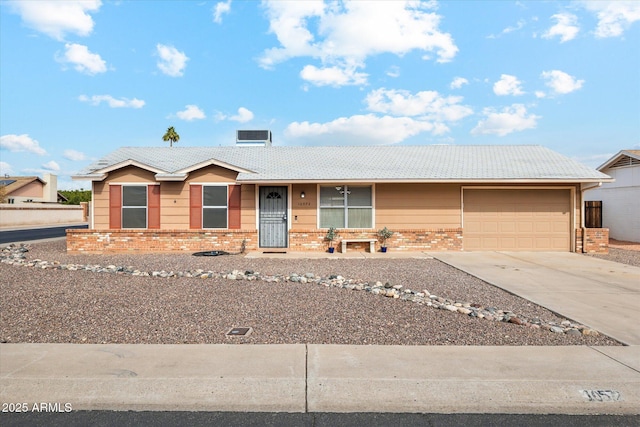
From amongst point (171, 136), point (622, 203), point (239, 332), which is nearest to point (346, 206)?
point (239, 332)

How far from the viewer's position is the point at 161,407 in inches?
133

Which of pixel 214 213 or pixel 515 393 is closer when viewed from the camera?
pixel 515 393

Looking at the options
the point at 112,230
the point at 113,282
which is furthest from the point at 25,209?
the point at 113,282

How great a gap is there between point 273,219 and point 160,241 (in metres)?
3.98

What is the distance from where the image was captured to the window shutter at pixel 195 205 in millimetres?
14297

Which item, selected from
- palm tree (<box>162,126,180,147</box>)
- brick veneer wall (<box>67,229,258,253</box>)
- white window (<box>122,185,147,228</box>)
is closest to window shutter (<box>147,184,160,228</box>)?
white window (<box>122,185,147,228</box>)

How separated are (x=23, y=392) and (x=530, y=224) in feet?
49.4

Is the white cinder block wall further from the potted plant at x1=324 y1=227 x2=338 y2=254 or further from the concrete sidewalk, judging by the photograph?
the concrete sidewalk

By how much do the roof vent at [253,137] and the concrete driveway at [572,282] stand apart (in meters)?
10.8

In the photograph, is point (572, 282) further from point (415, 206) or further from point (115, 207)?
point (115, 207)

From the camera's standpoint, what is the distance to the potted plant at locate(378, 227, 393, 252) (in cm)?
1388

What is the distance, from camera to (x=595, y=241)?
46.3 ft

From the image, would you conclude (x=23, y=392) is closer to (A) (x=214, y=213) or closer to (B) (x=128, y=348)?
(B) (x=128, y=348)

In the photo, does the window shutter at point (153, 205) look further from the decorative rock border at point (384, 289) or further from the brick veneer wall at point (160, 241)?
the decorative rock border at point (384, 289)
